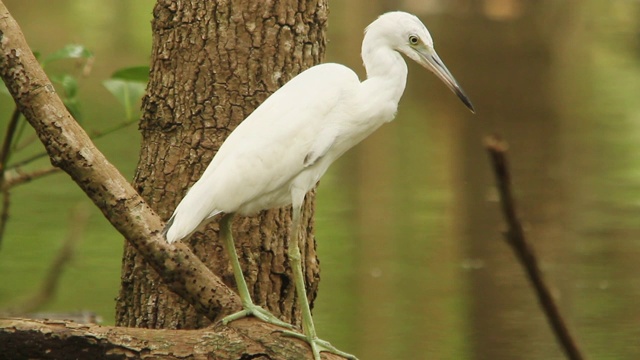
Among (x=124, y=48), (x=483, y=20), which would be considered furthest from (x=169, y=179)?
(x=483, y=20)

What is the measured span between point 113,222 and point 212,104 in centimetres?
58

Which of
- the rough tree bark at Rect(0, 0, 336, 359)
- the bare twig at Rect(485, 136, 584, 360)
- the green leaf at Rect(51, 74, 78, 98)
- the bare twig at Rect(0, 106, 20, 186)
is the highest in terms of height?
the green leaf at Rect(51, 74, 78, 98)

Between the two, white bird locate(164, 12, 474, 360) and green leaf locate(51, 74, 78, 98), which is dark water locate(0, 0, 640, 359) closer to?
green leaf locate(51, 74, 78, 98)

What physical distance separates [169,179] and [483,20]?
13383mm

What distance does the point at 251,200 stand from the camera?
8.83 ft

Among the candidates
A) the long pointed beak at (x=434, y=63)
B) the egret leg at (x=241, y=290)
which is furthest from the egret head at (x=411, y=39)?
the egret leg at (x=241, y=290)

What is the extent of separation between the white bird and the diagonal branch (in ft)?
0.25

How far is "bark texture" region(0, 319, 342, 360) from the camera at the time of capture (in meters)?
2.40

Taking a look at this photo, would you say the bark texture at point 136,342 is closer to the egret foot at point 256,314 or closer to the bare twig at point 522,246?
the egret foot at point 256,314

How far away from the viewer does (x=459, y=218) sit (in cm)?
699

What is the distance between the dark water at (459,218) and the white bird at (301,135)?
2.22 metres

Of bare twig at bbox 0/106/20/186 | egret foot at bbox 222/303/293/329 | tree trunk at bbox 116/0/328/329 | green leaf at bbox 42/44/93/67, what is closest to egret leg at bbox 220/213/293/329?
egret foot at bbox 222/303/293/329

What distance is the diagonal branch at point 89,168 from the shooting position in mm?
2500

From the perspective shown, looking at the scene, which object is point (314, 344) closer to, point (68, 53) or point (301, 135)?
point (301, 135)
